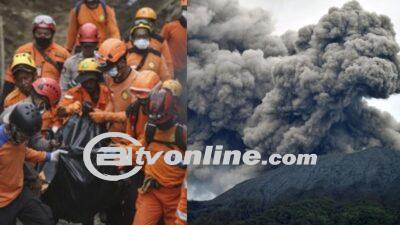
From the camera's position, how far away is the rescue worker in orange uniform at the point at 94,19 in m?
4.07

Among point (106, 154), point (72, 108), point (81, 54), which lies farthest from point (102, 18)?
point (106, 154)

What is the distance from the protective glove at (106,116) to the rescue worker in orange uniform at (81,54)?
0.75 ft

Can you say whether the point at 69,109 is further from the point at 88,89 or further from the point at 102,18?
the point at 102,18

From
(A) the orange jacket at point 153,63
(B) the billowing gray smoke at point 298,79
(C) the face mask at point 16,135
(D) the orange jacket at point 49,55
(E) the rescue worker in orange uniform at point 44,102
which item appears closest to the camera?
(C) the face mask at point 16,135

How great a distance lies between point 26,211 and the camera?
3783 mm

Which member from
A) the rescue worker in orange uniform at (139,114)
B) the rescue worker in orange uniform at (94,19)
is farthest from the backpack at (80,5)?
the rescue worker in orange uniform at (139,114)

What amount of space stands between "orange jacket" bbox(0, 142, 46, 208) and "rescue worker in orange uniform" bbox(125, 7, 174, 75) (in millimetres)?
963

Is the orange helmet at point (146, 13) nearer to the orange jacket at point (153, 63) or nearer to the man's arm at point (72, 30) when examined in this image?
the orange jacket at point (153, 63)

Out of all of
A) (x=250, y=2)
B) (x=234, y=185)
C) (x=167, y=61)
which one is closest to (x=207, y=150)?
(x=234, y=185)

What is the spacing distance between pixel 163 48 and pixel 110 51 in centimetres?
34

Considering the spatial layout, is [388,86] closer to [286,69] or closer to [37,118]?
[286,69]

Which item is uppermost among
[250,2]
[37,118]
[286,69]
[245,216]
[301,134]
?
[250,2]

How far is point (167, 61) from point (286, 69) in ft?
2.68

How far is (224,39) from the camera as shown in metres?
4.27
